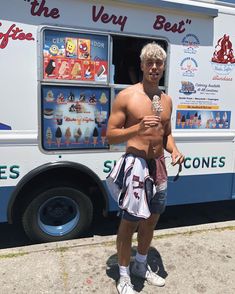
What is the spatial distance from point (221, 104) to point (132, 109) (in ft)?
6.11

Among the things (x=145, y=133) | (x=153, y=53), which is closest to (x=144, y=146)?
(x=145, y=133)

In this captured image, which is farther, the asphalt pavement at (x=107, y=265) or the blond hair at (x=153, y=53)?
the asphalt pavement at (x=107, y=265)

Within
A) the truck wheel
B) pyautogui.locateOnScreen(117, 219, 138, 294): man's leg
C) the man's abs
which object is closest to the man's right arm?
the man's abs

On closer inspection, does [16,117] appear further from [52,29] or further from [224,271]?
[224,271]

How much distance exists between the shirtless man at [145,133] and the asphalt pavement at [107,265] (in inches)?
9.5

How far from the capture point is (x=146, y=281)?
9.75 feet

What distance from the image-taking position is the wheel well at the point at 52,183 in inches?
136

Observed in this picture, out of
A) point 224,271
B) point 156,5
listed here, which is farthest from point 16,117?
point 224,271

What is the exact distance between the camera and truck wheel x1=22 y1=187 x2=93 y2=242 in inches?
138

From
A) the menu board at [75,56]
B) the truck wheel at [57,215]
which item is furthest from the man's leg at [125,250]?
the menu board at [75,56]

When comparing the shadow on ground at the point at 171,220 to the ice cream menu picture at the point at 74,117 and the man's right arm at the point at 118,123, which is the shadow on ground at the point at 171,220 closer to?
the ice cream menu picture at the point at 74,117

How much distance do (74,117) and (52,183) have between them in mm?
672

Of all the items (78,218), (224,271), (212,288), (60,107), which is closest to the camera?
(212,288)

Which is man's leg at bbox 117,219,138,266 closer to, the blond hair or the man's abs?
the man's abs
